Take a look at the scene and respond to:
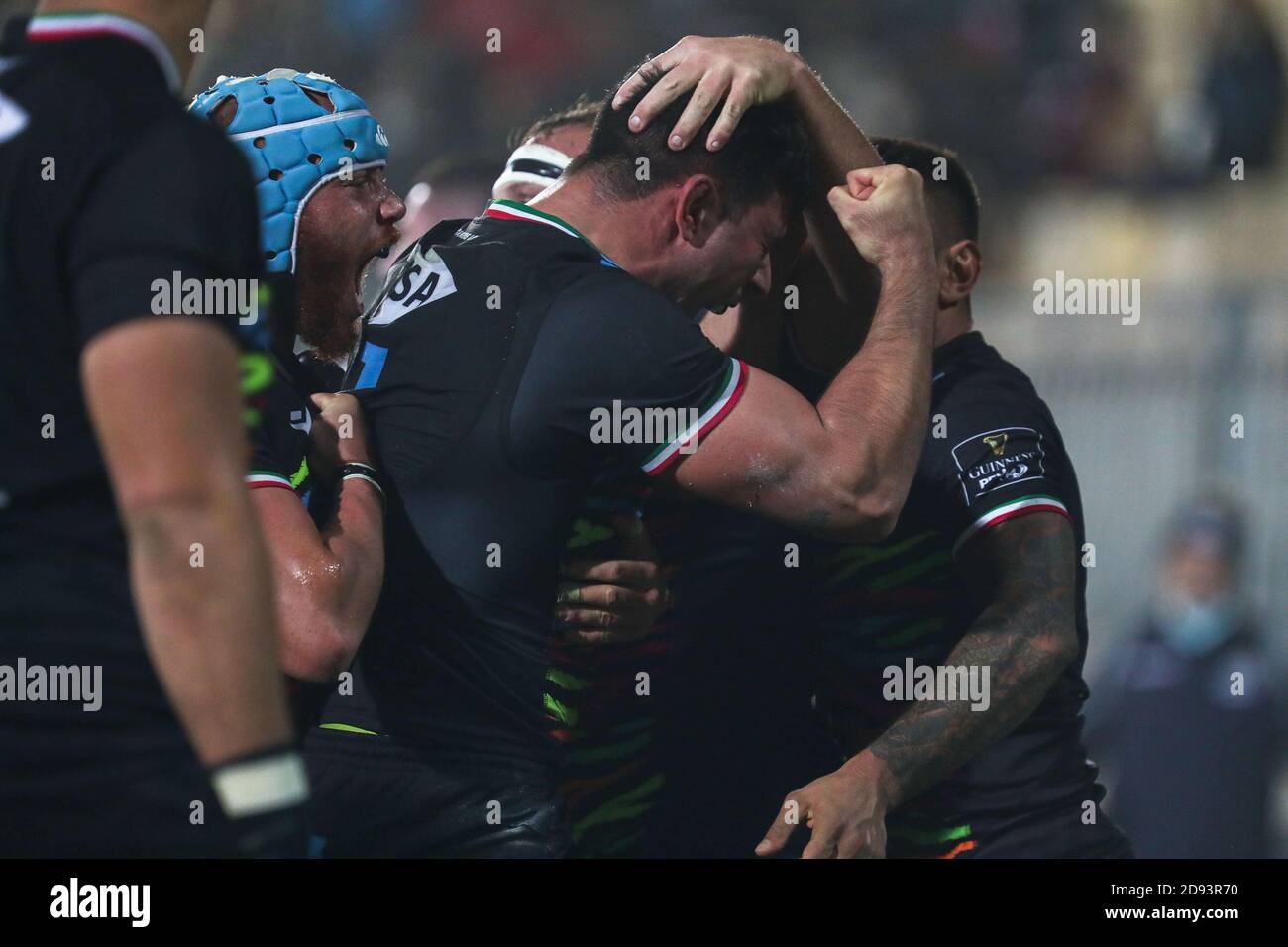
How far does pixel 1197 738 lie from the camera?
7434mm

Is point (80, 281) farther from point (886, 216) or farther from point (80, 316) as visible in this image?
point (886, 216)

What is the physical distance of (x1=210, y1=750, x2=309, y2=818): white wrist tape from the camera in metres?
1.96

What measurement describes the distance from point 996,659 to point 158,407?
210cm

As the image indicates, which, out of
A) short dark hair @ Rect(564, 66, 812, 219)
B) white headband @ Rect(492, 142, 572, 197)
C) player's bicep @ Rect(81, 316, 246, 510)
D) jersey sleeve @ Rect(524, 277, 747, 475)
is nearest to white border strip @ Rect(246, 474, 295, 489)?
jersey sleeve @ Rect(524, 277, 747, 475)

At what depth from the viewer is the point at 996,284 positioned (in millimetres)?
11953

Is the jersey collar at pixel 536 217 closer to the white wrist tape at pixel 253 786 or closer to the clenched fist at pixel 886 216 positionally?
the clenched fist at pixel 886 216

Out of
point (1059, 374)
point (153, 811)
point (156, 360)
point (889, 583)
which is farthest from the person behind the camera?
point (1059, 374)

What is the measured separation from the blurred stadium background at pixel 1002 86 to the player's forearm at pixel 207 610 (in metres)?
8.31

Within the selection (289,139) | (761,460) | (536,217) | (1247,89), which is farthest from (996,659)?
(1247,89)

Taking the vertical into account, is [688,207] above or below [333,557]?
above

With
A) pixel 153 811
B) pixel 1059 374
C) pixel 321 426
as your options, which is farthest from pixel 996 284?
pixel 153 811

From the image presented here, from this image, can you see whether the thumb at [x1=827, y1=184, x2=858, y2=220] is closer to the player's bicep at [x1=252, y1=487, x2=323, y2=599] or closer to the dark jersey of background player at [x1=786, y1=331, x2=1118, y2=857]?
the dark jersey of background player at [x1=786, y1=331, x2=1118, y2=857]

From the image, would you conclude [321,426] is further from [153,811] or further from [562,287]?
[153,811]

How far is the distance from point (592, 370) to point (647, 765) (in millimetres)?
1064
